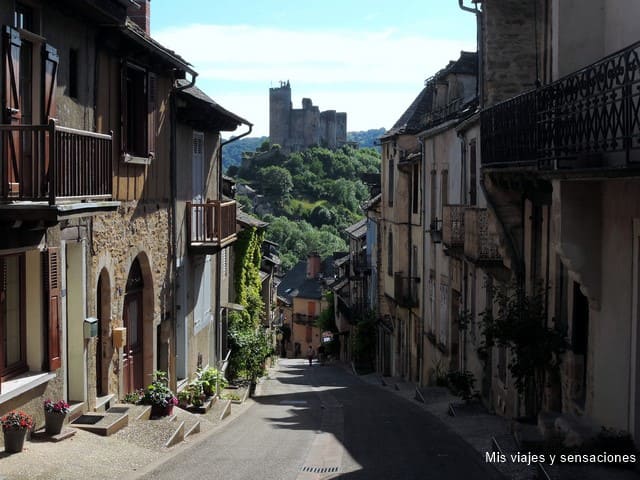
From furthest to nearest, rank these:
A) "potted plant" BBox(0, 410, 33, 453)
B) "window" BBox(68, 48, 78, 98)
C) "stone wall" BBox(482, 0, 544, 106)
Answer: "stone wall" BBox(482, 0, 544, 106) < "window" BBox(68, 48, 78, 98) < "potted plant" BBox(0, 410, 33, 453)

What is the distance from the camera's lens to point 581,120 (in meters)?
8.74

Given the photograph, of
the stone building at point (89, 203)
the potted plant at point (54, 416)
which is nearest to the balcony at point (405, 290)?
the stone building at point (89, 203)

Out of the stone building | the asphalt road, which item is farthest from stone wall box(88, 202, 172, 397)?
the asphalt road

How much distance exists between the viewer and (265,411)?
786 inches

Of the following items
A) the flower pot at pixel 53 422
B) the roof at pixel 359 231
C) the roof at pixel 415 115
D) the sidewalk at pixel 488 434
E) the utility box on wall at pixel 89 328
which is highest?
the roof at pixel 415 115

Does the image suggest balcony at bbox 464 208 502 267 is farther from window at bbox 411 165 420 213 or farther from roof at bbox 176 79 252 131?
window at bbox 411 165 420 213

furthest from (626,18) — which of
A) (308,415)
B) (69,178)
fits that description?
(308,415)

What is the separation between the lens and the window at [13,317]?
1033 cm

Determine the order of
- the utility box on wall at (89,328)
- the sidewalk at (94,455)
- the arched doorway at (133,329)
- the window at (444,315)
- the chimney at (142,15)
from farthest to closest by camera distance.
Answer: the window at (444,315) → the chimney at (142,15) → the arched doorway at (133,329) → the utility box on wall at (89,328) → the sidewalk at (94,455)

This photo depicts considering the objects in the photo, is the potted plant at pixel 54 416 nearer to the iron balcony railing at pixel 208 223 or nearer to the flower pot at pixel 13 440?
the flower pot at pixel 13 440

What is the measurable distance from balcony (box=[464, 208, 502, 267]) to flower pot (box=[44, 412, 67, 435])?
808 centimetres

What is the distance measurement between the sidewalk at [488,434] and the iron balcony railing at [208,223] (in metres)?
6.01

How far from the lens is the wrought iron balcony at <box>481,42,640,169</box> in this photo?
7602 millimetres

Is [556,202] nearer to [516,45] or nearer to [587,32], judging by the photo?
[587,32]
